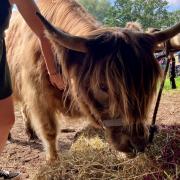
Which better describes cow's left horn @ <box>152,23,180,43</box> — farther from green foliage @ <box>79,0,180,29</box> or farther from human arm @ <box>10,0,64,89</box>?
green foliage @ <box>79,0,180,29</box>

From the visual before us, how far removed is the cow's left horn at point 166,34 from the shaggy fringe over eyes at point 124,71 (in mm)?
105

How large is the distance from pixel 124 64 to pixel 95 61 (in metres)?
0.28

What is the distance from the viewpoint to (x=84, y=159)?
4172 millimetres

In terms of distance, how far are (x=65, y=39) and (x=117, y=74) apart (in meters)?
0.51

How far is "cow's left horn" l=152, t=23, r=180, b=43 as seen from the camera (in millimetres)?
3650

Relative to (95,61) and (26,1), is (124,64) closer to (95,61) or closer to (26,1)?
(95,61)

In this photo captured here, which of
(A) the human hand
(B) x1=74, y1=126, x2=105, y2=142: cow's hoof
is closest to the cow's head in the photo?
(A) the human hand

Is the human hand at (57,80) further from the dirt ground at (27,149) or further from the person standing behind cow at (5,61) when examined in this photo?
the dirt ground at (27,149)

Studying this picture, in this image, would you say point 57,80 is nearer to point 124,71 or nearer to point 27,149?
point 124,71

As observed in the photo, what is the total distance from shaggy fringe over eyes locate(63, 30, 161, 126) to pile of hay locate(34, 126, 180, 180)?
42 centimetres

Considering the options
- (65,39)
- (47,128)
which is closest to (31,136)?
(47,128)

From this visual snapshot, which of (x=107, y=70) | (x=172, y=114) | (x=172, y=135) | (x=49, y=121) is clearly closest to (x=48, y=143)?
(x=49, y=121)

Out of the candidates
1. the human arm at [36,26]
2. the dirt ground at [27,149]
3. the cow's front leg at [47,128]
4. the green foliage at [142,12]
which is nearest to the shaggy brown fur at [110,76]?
the human arm at [36,26]

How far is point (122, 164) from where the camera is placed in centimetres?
384
